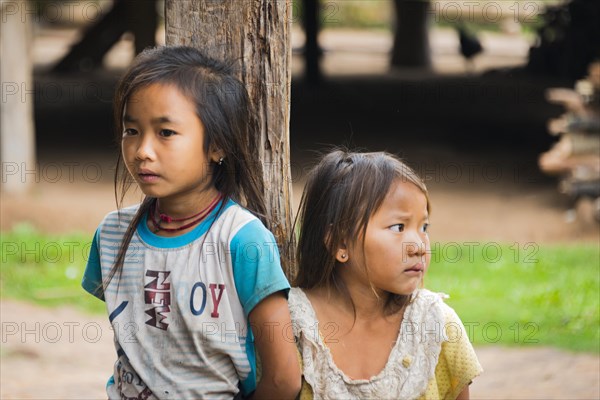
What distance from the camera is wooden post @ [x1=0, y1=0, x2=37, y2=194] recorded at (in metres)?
8.79

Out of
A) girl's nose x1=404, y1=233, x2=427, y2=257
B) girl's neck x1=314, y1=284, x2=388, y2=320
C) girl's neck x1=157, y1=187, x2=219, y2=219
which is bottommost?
girl's neck x1=314, y1=284, x2=388, y2=320

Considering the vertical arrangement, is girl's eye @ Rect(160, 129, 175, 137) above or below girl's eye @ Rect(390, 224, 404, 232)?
above

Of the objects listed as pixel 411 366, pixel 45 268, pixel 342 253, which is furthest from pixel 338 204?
pixel 45 268

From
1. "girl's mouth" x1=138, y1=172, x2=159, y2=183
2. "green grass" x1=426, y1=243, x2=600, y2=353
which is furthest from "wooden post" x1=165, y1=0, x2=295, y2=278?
"green grass" x1=426, y1=243, x2=600, y2=353

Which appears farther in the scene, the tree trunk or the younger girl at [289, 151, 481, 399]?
the tree trunk

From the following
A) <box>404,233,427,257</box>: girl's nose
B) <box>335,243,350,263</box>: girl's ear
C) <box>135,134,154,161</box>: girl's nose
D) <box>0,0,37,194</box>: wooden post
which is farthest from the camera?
<box>0,0,37,194</box>: wooden post

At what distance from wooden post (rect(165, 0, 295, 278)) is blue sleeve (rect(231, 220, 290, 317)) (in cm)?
37

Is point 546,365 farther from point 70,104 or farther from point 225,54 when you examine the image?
point 70,104

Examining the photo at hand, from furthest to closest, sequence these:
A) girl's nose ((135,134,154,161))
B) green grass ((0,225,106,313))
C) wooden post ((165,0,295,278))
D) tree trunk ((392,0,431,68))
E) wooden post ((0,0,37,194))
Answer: tree trunk ((392,0,431,68)) < wooden post ((0,0,37,194)) < green grass ((0,225,106,313)) < wooden post ((165,0,295,278)) < girl's nose ((135,134,154,161))

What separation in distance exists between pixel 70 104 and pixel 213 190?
13349mm

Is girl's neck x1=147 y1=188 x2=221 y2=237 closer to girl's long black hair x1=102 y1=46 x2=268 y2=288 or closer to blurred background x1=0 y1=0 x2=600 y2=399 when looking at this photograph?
girl's long black hair x1=102 y1=46 x2=268 y2=288

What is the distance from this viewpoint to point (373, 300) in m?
2.68

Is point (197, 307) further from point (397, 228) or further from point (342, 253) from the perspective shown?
point (397, 228)

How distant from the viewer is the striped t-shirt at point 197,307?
2457 mm
